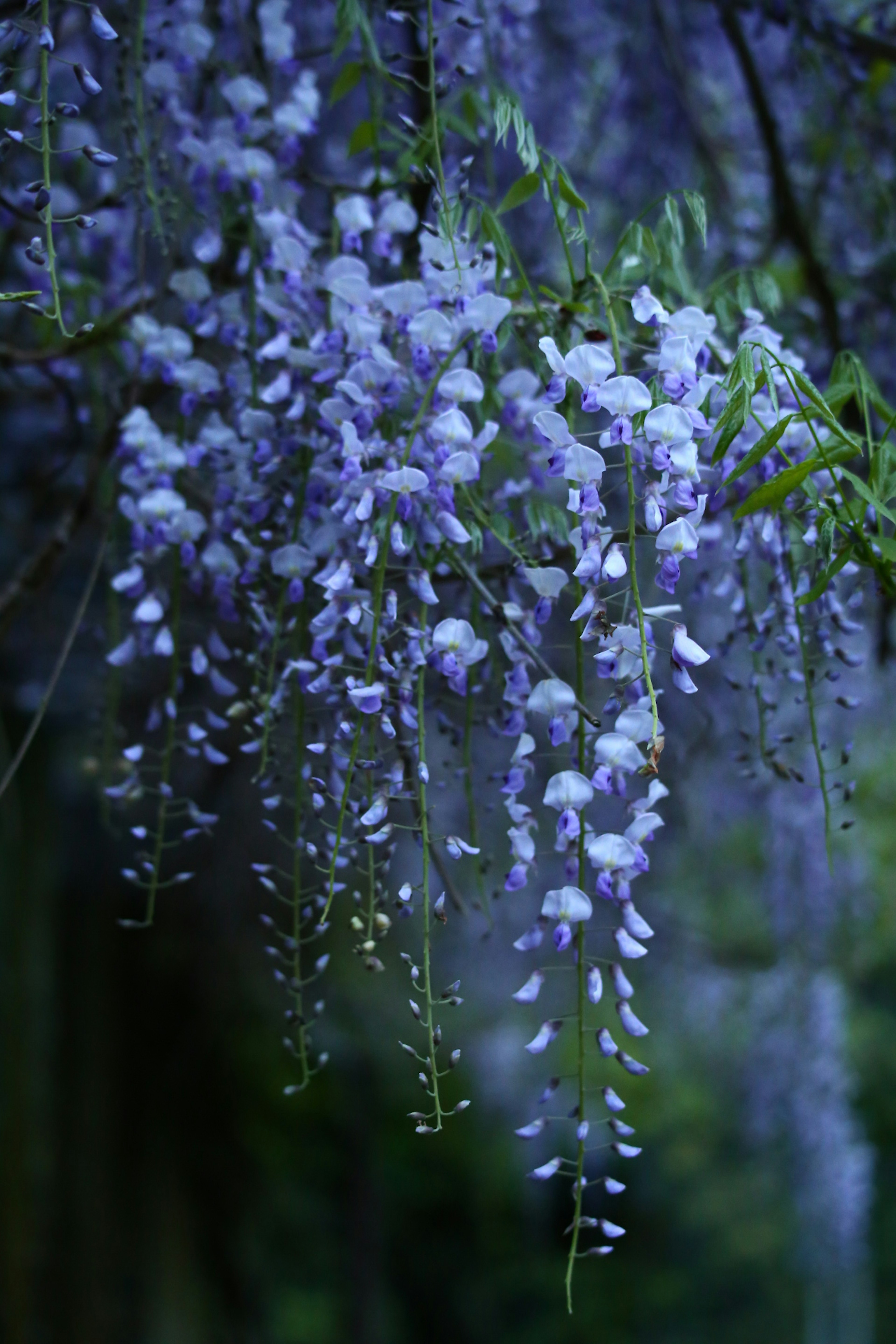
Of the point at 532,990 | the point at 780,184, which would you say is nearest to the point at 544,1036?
the point at 532,990

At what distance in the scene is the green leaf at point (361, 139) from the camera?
967 millimetres

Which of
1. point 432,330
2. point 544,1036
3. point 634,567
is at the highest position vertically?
point 432,330

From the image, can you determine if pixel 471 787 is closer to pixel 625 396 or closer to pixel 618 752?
pixel 618 752

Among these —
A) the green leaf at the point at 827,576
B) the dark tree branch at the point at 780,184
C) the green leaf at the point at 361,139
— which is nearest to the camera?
the green leaf at the point at 827,576

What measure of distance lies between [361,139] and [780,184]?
859 millimetres

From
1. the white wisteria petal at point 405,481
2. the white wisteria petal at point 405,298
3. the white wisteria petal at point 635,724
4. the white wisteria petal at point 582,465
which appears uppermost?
the white wisteria petal at point 405,298

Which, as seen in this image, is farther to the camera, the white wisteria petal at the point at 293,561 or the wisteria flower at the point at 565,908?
the white wisteria petal at the point at 293,561

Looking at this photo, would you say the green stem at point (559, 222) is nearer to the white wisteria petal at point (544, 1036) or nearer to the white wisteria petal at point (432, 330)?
the white wisteria petal at point (432, 330)

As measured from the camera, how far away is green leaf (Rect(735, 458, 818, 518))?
2.32ft

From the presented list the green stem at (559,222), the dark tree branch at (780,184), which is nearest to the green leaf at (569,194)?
the green stem at (559,222)

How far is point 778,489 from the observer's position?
0.71m

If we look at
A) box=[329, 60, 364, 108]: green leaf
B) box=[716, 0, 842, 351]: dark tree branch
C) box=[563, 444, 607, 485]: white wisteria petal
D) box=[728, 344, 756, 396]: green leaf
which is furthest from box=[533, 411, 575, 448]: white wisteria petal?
box=[716, 0, 842, 351]: dark tree branch

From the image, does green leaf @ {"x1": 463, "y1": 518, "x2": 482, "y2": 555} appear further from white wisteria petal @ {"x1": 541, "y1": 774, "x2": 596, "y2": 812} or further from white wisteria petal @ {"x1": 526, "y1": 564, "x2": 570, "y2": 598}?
white wisteria petal @ {"x1": 541, "y1": 774, "x2": 596, "y2": 812}

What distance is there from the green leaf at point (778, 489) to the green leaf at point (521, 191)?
29cm
